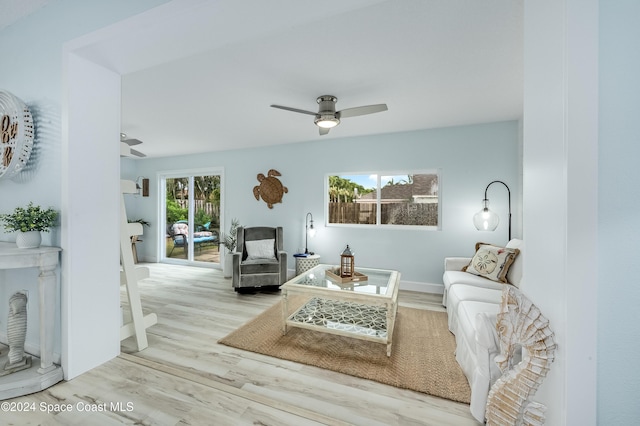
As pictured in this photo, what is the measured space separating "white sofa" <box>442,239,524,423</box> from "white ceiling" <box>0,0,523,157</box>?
1656 millimetres

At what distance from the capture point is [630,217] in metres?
0.71

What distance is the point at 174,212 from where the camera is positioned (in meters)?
5.92

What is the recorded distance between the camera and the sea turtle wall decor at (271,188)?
4.80 metres

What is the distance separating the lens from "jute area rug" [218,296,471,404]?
1.81m

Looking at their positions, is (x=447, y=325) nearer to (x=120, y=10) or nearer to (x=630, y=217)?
(x=630, y=217)

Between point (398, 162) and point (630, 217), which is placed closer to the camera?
point (630, 217)

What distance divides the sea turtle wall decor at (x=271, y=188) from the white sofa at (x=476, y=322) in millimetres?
3021

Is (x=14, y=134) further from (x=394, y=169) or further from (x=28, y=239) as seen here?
(x=394, y=169)

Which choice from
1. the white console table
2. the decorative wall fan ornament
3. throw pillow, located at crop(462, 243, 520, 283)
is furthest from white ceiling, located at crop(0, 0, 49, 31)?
throw pillow, located at crop(462, 243, 520, 283)

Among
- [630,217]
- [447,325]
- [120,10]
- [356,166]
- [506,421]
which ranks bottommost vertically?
[447,325]

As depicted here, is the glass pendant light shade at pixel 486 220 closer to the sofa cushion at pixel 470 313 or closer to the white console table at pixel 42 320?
the sofa cushion at pixel 470 313

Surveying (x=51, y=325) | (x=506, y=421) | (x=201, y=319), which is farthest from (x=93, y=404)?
(x=506, y=421)

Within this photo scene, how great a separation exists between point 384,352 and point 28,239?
8.76ft

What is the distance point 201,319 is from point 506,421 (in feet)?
9.10
